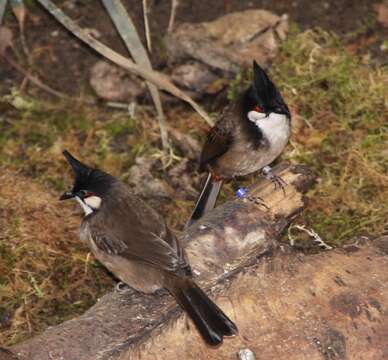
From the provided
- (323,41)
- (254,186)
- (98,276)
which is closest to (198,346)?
(254,186)

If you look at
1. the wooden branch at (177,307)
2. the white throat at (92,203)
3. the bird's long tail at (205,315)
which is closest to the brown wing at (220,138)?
the wooden branch at (177,307)

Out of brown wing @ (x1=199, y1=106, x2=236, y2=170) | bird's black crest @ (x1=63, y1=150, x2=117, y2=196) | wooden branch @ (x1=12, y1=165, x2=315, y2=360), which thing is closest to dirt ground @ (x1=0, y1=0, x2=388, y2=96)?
brown wing @ (x1=199, y1=106, x2=236, y2=170)

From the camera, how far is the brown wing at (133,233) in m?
4.46

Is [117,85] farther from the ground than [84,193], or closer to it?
closer to it

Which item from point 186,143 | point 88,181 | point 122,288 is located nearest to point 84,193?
point 88,181

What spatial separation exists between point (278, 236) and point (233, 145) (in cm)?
103

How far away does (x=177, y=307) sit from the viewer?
13.5 ft

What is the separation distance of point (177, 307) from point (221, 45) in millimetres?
3520

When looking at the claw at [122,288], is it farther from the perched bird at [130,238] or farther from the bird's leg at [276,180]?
the bird's leg at [276,180]

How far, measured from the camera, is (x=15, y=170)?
6371 millimetres

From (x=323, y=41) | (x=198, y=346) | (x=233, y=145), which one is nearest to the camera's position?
(x=198, y=346)

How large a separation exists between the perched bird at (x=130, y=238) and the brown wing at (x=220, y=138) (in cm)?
96

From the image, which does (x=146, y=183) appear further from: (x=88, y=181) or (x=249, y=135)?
(x=88, y=181)

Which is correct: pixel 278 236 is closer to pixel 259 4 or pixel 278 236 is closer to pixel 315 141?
pixel 315 141
